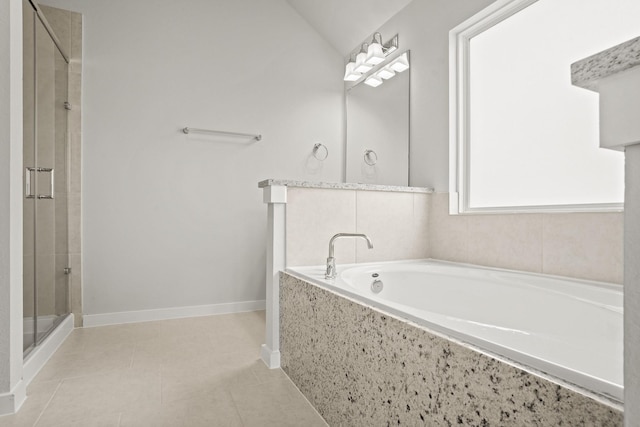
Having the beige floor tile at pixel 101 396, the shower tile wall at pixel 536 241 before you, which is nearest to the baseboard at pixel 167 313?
the beige floor tile at pixel 101 396

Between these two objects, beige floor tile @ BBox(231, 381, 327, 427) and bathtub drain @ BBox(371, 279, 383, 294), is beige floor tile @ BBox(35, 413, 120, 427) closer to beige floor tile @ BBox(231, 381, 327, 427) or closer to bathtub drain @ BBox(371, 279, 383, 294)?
beige floor tile @ BBox(231, 381, 327, 427)

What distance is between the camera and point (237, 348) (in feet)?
7.19

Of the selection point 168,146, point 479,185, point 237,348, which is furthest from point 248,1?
point 237,348

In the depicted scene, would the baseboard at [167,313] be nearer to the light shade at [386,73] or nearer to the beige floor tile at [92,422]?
the beige floor tile at [92,422]

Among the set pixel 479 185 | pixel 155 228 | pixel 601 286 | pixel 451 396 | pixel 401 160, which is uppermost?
pixel 401 160

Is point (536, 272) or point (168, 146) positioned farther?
point (168, 146)

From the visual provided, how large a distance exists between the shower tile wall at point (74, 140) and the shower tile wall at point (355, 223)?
1629 millimetres

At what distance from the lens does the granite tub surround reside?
0.64 m

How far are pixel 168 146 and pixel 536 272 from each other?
100 inches

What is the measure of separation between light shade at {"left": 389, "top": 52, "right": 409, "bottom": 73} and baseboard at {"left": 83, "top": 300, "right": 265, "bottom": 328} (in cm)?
210

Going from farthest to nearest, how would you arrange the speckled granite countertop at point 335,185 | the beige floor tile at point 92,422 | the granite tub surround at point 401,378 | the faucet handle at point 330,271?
the speckled granite countertop at point 335,185, the faucet handle at point 330,271, the beige floor tile at point 92,422, the granite tub surround at point 401,378

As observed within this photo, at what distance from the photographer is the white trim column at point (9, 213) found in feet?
4.78

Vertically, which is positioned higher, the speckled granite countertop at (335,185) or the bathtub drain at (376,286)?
the speckled granite countertop at (335,185)

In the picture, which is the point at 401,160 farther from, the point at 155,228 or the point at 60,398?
the point at 60,398
